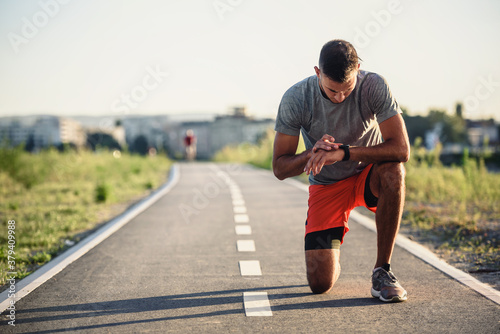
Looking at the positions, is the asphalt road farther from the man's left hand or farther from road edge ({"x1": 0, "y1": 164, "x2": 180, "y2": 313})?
the man's left hand

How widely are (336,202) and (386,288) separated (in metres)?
0.95

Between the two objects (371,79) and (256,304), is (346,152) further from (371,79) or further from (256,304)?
(256,304)

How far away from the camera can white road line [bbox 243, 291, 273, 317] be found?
14.4 ft

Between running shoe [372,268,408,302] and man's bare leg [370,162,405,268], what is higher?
man's bare leg [370,162,405,268]

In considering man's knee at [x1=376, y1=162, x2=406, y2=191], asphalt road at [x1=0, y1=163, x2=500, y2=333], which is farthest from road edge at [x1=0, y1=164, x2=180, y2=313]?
man's knee at [x1=376, y1=162, x2=406, y2=191]

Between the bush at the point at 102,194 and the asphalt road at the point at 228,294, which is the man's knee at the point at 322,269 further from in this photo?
the bush at the point at 102,194

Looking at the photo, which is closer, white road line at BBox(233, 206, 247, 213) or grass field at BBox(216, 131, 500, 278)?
grass field at BBox(216, 131, 500, 278)

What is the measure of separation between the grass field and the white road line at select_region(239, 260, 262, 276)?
2067 millimetres

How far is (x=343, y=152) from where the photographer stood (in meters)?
4.75

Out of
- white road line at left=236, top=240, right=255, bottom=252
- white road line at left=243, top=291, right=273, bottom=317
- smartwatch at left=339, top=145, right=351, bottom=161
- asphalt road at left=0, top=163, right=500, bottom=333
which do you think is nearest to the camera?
asphalt road at left=0, top=163, right=500, bottom=333

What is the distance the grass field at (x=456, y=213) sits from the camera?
22.1 feet

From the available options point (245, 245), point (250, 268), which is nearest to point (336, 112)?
point (250, 268)

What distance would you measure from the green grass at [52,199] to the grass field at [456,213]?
465cm

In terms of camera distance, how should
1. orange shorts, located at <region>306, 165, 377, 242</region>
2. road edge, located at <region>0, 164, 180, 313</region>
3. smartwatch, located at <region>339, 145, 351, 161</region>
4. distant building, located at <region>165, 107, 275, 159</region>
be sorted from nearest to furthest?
smartwatch, located at <region>339, 145, 351, 161</region> → road edge, located at <region>0, 164, 180, 313</region> → orange shorts, located at <region>306, 165, 377, 242</region> → distant building, located at <region>165, 107, 275, 159</region>
